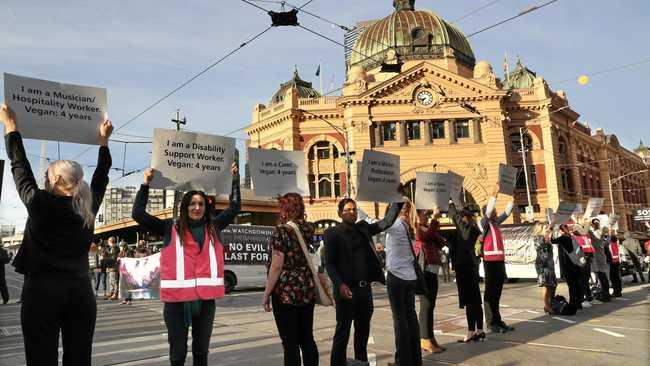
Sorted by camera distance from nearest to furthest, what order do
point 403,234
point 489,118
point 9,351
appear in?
point 403,234 → point 9,351 → point 489,118

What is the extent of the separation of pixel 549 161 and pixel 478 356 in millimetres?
39169

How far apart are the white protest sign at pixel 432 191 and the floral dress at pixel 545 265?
286 centimetres

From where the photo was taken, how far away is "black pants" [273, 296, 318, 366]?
435 centimetres

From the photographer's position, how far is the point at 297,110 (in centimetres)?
4156

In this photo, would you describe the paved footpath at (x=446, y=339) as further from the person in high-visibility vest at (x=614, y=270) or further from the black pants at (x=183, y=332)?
the person in high-visibility vest at (x=614, y=270)

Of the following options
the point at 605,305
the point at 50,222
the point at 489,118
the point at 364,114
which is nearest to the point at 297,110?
the point at 364,114

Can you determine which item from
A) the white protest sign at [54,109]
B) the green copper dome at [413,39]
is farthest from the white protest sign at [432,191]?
the green copper dome at [413,39]

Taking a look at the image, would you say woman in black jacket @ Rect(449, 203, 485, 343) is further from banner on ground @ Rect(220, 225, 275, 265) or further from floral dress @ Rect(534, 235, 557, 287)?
banner on ground @ Rect(220, 225, 275, 265)

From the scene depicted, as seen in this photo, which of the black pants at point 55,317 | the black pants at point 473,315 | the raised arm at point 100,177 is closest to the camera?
the black pants at point 55,317

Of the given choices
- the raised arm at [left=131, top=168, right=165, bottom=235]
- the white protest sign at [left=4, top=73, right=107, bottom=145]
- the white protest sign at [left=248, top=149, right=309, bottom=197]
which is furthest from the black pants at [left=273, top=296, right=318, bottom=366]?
the white protest sign at [left=248, top=149, right=309, bottom=197]

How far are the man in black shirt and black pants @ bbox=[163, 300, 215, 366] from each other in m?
1.53

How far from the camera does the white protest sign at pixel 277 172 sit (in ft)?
25.2

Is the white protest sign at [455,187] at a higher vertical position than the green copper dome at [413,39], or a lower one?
lower

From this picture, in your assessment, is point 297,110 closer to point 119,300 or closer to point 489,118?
point 489,118
